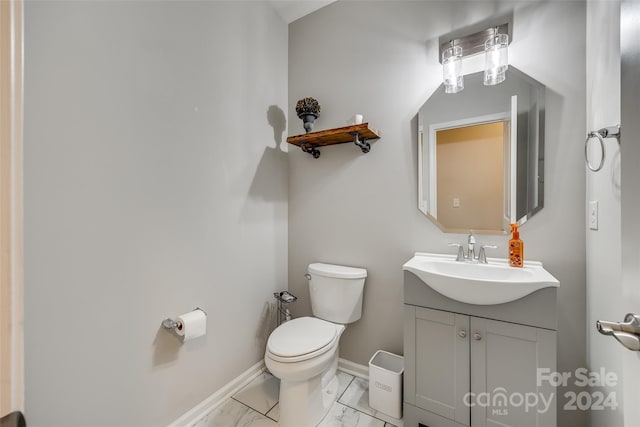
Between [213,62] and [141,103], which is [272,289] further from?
[213,62]

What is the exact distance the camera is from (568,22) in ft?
4.19

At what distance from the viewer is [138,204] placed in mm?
1183

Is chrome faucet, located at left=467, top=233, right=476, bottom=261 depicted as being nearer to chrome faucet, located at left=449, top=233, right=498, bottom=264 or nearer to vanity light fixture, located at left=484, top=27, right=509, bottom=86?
chrome faucet, located at left=449, top=233, right=498, bottom=264

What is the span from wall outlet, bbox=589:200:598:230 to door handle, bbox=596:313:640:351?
85 cm

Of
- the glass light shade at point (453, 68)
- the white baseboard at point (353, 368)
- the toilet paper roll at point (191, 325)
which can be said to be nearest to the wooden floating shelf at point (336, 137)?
the glass light shade at point (453, 68)

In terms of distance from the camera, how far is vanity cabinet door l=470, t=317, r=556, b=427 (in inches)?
41.7

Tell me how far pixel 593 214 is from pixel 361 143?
119cm

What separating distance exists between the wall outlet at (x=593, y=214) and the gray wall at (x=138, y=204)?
70.1 inches

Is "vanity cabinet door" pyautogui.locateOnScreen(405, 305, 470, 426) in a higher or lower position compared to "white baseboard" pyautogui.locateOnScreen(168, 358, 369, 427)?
higher

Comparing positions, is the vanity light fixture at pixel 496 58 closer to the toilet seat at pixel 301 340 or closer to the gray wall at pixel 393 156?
the gray wall at pixel 393 156

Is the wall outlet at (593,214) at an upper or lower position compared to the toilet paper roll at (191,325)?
upper

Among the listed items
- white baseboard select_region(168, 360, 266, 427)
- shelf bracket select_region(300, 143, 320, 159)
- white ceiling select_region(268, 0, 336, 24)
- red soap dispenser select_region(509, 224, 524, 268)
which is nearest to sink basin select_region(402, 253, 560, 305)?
red soap dispenser select_region(509, 224, 524, 268)

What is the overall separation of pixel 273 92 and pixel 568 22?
1.72 m

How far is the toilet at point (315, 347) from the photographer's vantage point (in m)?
1.30
